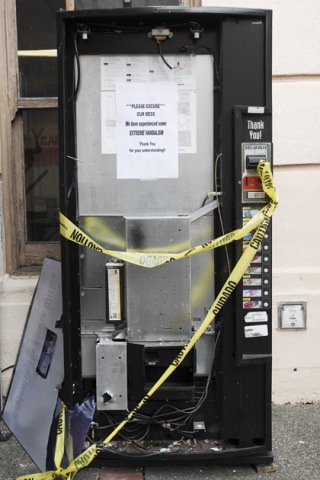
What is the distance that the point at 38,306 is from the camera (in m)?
3.69

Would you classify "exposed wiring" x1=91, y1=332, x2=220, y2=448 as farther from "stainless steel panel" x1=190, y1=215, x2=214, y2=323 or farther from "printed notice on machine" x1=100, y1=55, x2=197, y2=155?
"printed notice on machine" x1=100, y1=55, x2=197, y2=155

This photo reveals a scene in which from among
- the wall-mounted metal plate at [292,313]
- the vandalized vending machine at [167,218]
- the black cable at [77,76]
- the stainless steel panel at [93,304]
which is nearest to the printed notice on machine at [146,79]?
the vandalized vending machine at [167,218]

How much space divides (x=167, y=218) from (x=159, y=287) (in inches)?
15.2

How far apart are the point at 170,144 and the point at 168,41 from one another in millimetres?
553

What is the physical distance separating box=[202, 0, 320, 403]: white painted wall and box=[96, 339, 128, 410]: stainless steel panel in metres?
1.45

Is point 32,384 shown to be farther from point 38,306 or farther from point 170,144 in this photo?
point 170,144

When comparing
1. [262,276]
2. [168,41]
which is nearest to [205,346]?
[262,276]

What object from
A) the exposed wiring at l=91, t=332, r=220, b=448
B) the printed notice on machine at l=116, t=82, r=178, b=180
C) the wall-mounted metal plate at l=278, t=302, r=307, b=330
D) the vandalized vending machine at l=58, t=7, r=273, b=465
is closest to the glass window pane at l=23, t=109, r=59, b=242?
the vandalized vending machine at l=58, t=7, r=273, b=465

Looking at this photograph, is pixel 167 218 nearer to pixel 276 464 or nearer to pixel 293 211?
pixel 293 211

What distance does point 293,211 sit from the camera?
4117mm

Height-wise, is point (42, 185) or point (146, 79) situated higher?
point (146, 79)

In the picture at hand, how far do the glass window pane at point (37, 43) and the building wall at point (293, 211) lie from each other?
1183 mm

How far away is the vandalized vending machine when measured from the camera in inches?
120

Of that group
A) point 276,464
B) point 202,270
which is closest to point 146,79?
point 202,270
